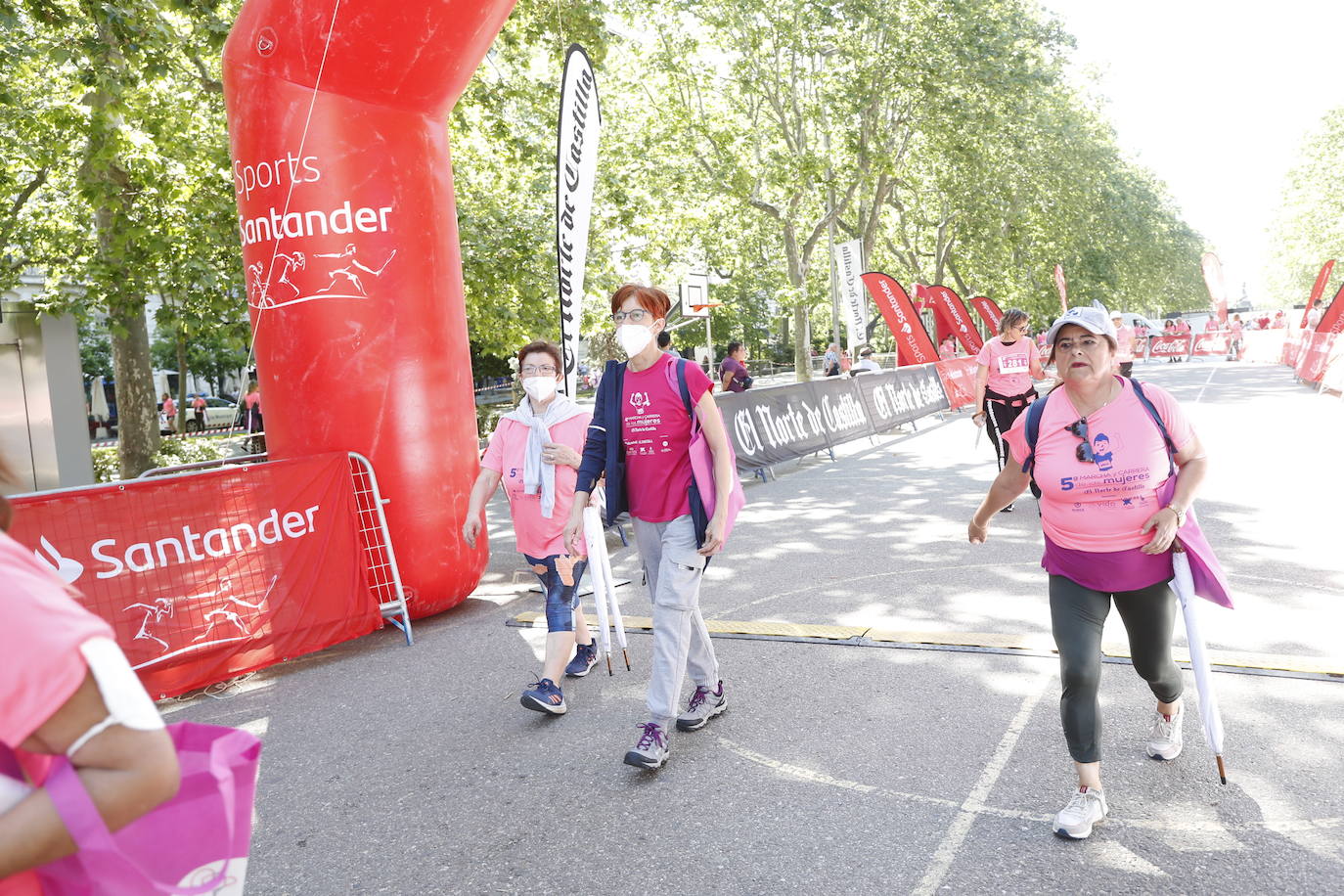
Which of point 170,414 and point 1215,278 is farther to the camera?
point 170,414

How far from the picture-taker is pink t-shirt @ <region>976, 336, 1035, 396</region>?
375 inches

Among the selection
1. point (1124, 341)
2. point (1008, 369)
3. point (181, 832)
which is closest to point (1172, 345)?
point (1008, 369)

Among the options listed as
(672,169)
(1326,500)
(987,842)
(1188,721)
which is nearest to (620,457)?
(987,842)

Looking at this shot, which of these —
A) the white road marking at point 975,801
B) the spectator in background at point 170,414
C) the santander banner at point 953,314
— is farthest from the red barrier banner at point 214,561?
the spectator in background at point 170,414

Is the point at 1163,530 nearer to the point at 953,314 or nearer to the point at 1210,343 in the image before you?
the point at 953,314

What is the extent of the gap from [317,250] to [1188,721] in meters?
5.60

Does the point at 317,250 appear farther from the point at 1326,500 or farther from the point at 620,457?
the point at 1326,500

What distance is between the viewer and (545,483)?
5.34 m

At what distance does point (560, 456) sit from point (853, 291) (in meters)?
23.0

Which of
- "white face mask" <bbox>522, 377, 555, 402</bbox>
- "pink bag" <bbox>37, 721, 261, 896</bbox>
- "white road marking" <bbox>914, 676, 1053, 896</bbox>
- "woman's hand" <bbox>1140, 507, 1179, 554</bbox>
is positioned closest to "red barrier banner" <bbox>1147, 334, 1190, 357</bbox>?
"white road marking" <bbox>914, 676, 1053, 896</bbox>

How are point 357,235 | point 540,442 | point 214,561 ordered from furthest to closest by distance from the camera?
point 357,235 < point 214,561 < point 540,442

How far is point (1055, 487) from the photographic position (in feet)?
11.7

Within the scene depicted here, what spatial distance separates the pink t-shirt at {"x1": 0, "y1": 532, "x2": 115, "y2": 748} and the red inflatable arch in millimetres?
5813

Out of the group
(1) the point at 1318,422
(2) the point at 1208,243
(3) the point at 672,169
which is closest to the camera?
(1) the point at 1318,422
